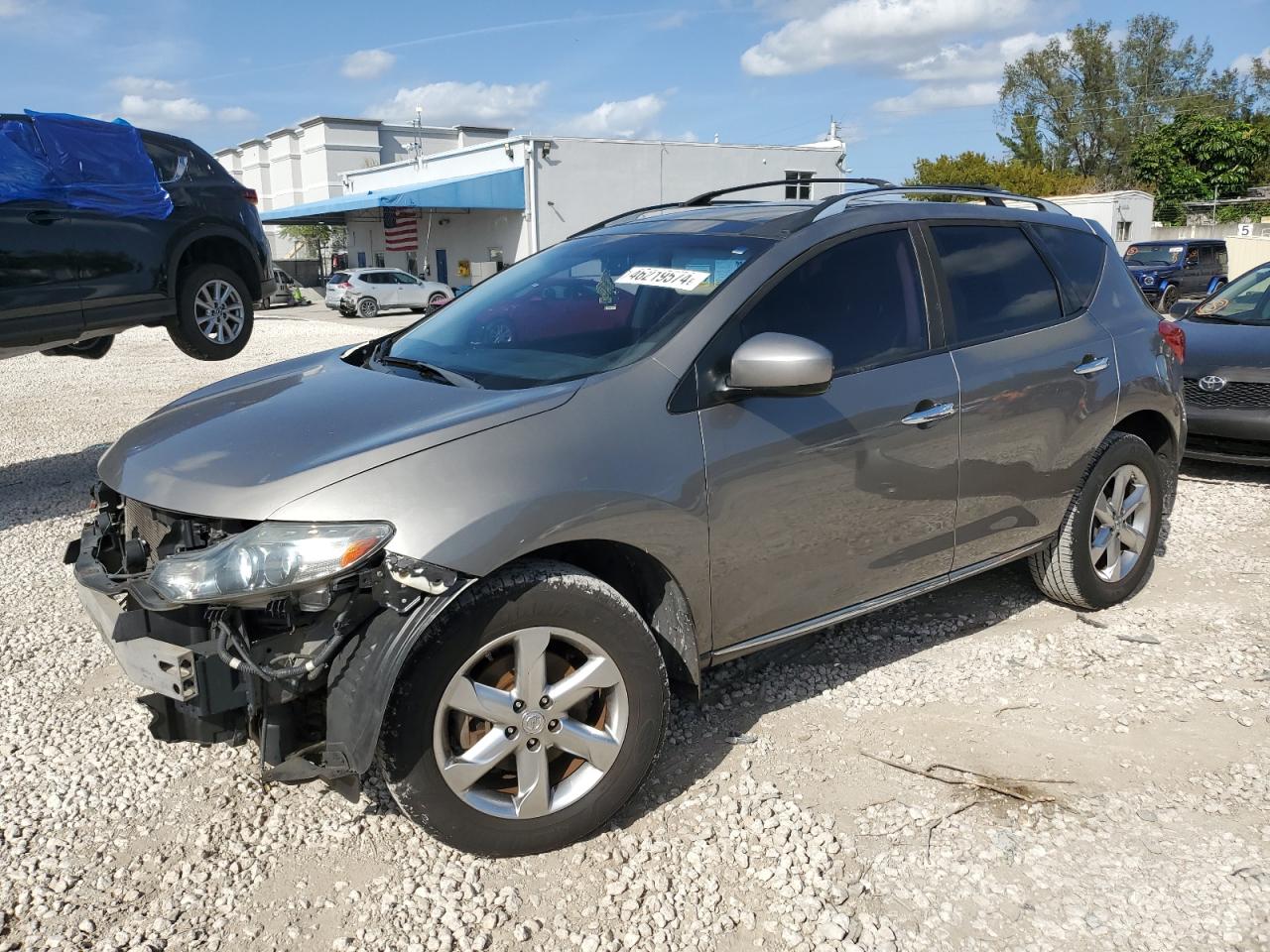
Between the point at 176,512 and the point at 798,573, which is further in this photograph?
the point at 798,573

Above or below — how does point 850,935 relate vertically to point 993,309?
below

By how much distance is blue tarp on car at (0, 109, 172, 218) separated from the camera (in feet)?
22.1

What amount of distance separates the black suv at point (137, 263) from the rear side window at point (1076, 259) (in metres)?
6.20

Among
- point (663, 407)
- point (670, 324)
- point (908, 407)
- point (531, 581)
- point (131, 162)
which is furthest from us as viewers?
point (131, 162)

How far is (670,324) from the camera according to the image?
3125 millimetres

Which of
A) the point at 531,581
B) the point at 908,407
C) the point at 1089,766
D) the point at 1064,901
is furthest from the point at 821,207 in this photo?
the point at 1064,901

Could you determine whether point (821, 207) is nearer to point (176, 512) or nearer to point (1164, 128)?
point (176, 512)

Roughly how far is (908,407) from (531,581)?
157 centimetres

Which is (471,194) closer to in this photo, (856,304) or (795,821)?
(856,304)

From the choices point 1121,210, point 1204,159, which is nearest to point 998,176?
point 1204,159

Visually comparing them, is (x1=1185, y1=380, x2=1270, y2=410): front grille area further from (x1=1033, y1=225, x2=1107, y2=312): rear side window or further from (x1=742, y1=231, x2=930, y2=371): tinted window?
(x1=742, y1=231, x2=930, y2=371): tinted window

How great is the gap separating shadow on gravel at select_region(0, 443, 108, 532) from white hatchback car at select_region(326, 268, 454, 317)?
20.1 meters

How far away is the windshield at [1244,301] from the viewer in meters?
7.62

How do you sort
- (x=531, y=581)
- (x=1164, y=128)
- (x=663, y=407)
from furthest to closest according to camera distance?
(x=1164, y=128) < (x=663, y=407) < (x=531, y=581)
